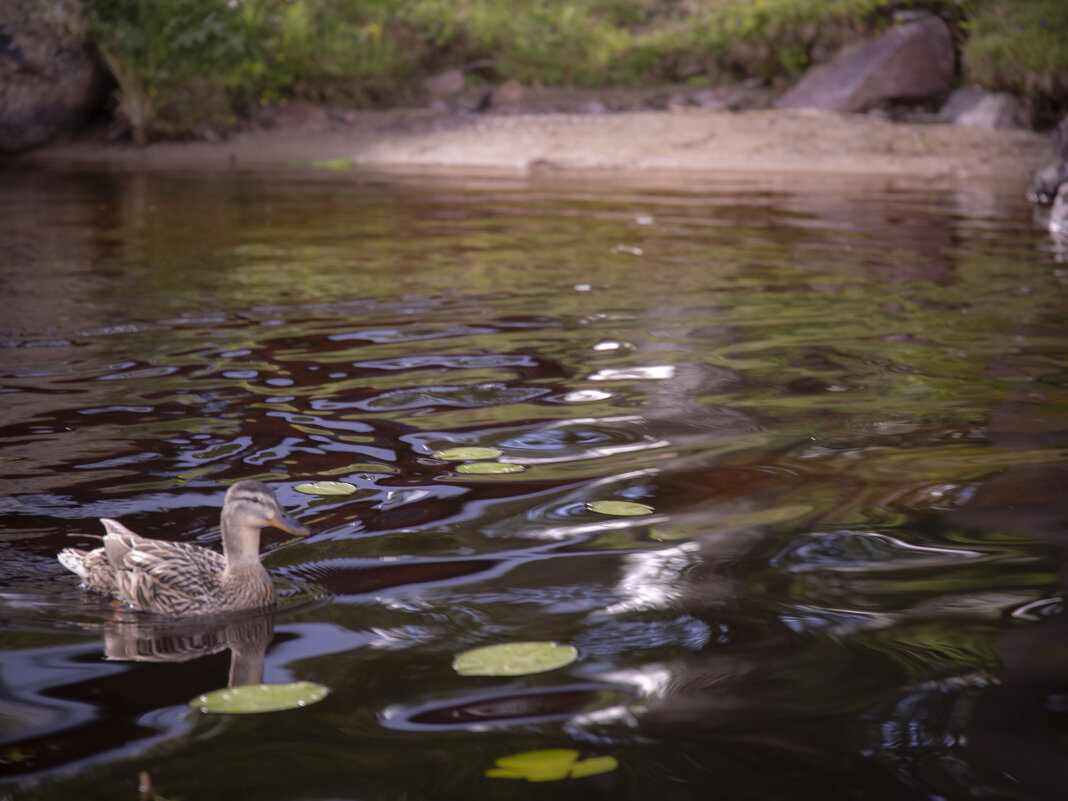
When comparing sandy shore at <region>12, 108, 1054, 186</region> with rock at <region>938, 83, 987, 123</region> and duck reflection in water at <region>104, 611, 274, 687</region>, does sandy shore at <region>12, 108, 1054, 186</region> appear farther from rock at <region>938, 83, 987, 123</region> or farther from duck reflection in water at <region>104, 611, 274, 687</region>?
duck reflection in water at <region>104, 611, 274, 687</region>

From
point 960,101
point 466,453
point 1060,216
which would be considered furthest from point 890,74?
point 466,453

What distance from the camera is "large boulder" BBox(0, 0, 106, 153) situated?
17438mm

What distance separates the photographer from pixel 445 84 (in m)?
21.8

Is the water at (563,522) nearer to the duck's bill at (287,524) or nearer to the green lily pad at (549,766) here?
the green lily pad at (549,766)

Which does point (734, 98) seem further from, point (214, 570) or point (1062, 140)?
point (214, 570)

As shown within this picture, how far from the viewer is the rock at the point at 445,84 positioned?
21547 mm

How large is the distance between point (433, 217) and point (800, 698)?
9690 millimetres

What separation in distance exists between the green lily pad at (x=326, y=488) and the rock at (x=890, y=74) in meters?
16.1

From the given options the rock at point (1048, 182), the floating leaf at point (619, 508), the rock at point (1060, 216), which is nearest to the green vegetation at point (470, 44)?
the rock at point (1048, 182)

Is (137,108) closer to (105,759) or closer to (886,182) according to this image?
(886,182)

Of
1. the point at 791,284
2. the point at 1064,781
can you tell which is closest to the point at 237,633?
the point at 1064,781

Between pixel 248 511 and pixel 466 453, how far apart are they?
1.56 meters

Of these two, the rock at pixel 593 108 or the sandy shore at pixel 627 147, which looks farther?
the rock at pixel 593 108

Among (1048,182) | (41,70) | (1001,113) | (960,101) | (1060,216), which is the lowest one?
(1060,216)
